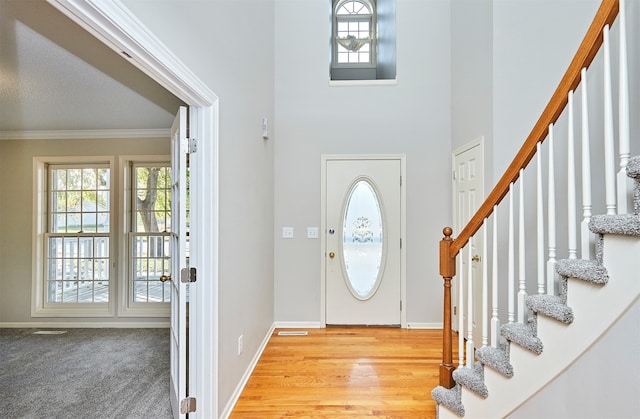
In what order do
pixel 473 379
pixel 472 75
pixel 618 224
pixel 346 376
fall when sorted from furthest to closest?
1. pixel 472 75
2. pixel 346 376
3. pixel 473 379
4. pixel 618 224

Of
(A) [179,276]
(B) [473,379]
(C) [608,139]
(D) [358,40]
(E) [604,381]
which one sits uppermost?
(D) [358,40]

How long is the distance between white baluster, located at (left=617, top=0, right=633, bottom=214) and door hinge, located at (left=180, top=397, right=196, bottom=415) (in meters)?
2.18

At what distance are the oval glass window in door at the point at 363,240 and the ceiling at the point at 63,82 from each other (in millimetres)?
2112

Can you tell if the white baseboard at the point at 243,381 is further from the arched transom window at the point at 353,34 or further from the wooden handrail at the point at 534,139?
the arched transom window at the point at 353,34

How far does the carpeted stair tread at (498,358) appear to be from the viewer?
57.7 inches

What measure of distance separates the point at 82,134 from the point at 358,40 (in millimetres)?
3663

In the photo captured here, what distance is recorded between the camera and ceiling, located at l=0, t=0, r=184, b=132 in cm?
155

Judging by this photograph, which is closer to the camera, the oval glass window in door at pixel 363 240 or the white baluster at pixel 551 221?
the white baluster at pixel 551 221

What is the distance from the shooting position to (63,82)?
2.23 m

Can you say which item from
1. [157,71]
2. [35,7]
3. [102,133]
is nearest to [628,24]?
Result: [157,71]

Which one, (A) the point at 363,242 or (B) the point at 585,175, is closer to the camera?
(B) the point at 585,175

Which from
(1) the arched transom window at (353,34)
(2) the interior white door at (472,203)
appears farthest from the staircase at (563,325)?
(1) the arched transom window at (353,34)

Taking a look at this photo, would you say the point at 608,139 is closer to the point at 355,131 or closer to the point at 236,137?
the point at 236,137

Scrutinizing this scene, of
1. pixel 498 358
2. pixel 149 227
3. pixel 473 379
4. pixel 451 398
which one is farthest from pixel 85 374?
pixel 498 358
